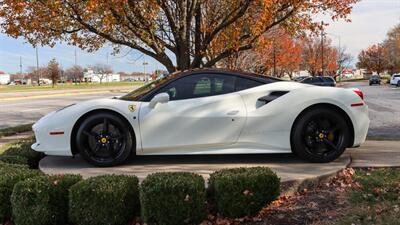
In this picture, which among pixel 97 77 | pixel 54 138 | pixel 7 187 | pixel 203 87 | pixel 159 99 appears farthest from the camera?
pixel 97 77

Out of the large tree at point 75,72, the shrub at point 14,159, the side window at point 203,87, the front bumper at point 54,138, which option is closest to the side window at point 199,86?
the side window at point 203,87

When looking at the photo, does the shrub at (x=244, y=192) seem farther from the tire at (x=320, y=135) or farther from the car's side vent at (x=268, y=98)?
the car's side vent at (x=268, y=98)

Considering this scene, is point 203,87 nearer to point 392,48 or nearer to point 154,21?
point 154,21

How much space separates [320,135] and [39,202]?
3411 millimetres

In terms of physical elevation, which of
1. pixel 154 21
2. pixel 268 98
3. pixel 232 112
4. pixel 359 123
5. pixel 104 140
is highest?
pixel 154 21

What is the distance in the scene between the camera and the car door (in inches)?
209

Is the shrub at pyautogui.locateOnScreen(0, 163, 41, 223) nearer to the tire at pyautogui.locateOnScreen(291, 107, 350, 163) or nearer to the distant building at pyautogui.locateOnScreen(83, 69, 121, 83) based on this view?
the tire at pyautogui.locateOnScreen(291, 107, 350, 163)

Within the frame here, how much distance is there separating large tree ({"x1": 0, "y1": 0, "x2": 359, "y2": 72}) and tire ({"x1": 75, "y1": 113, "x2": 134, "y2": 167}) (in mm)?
2892

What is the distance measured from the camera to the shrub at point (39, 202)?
12.6ft

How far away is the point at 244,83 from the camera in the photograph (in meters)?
5.55

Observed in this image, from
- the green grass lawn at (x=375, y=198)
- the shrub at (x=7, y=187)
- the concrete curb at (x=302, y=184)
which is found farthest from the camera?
the concrete curb at (x=302, y=184)

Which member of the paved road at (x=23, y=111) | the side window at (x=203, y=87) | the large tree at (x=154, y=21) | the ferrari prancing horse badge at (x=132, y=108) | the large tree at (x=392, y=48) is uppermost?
the large tree at (x=392, y=48)

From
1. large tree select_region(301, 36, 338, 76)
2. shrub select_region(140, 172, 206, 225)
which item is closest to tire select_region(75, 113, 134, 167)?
shrub select_region(140, 172, 206, 225)

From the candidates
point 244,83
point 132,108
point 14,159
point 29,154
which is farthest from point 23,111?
point 244,83
